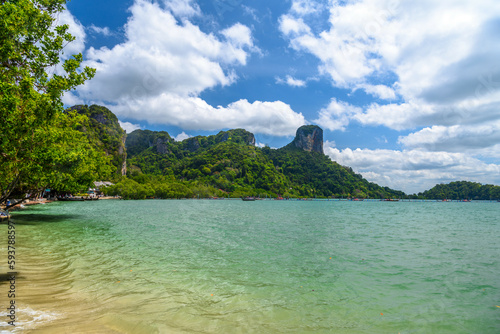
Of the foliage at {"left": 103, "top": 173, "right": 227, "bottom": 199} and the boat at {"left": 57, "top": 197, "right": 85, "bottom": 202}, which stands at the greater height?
the foliage at {"left": 103, "top": 173, "right": 227, "bottom": 199}

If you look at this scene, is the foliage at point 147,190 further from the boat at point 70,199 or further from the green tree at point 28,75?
the green tree at point 28,75

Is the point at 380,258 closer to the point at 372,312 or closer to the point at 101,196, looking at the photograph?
the point at 372,312

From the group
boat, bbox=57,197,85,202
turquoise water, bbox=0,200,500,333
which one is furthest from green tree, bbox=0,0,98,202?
boat, bbox=57,197,85,202

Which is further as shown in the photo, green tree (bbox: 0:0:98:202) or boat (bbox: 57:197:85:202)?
boat (bbox: 57:197:85:202)

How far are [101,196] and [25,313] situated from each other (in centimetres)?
15222

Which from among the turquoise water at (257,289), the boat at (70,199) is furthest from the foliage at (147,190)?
the turquoise water at (257,289)

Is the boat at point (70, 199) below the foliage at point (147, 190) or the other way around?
below

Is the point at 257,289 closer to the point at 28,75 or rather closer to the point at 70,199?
the point at 28,75

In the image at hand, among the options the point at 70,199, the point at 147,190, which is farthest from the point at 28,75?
the point at 147,190

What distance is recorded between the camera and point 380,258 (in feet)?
49.4

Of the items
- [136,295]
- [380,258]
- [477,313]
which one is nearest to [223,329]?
[136,295]

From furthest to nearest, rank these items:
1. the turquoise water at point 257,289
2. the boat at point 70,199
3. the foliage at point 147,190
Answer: the foliage at point 147,190, the boat at point 70,199, the turquoise water at point 257,289

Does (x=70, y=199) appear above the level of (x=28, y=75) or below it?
below

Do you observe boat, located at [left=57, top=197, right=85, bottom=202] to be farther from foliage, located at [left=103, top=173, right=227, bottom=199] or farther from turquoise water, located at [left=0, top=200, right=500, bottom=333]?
turquoise water, located at [left=0, top=200, right=500, bottom=333]
